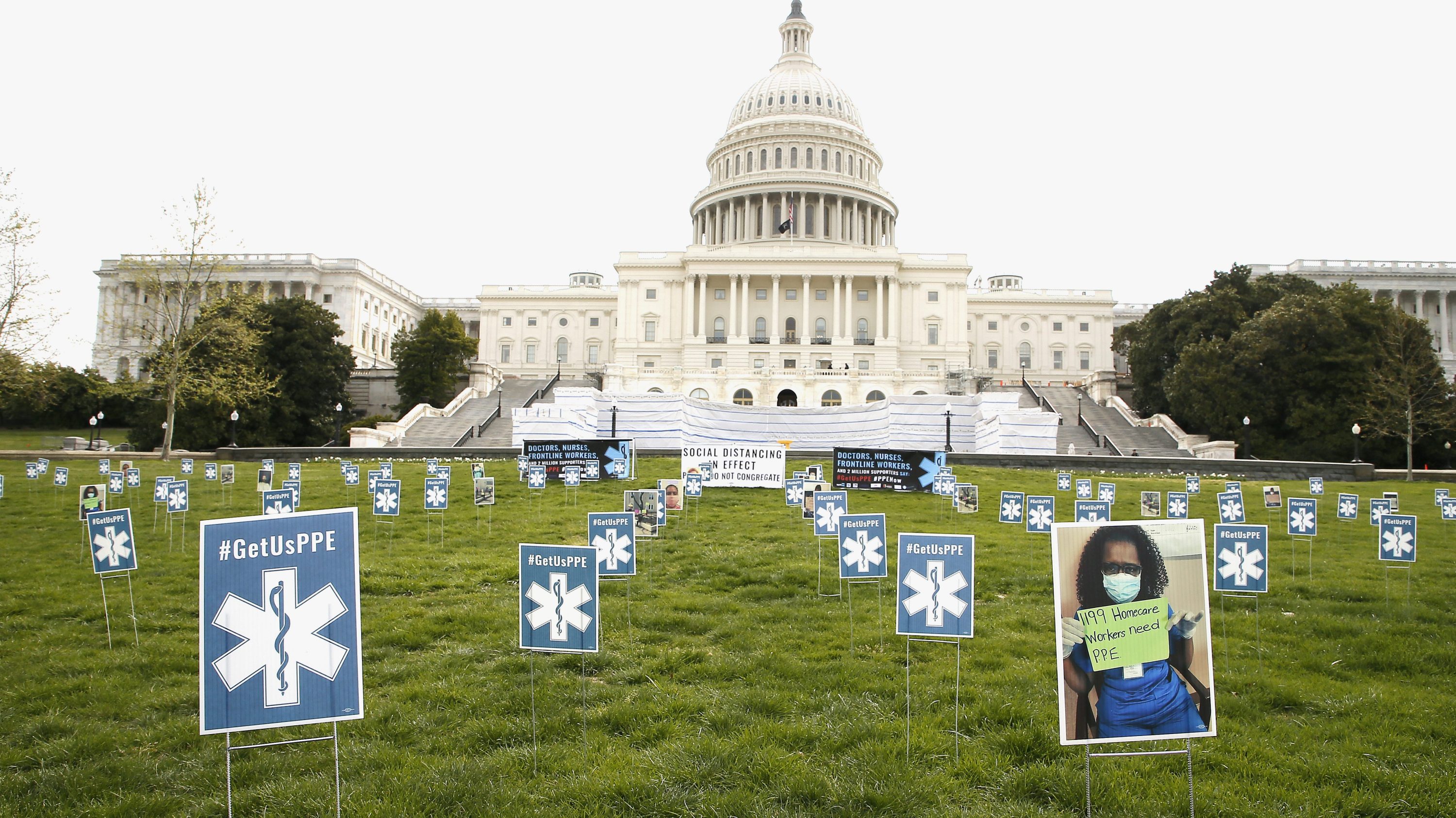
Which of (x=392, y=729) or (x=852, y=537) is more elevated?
(x=852, y=537)

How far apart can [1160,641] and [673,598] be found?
7.03 meters

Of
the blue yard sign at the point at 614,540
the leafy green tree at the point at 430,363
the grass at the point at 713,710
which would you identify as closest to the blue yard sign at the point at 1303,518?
the grass at the point at 713,710

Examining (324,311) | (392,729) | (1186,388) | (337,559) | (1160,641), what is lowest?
(392,729)

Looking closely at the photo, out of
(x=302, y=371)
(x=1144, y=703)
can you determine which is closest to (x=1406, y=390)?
(x=1144, y=703)

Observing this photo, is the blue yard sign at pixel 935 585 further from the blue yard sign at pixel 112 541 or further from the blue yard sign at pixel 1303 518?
the blue yard sign at pixel 1303 518

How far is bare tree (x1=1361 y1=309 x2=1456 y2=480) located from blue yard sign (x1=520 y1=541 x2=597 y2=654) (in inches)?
1584

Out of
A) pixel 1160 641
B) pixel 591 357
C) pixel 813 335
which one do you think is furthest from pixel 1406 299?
pixel 1160 641

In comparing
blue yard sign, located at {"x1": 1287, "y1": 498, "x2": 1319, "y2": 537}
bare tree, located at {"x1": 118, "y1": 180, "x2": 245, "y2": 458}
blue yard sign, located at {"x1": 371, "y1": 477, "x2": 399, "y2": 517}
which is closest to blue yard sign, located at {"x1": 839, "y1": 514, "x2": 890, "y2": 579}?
blue yard sign, located at {"x1": 1287, "y1": 498, "x2": 1319, "y2": 537}

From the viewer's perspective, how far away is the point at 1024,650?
916 cm

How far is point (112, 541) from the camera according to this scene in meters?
10.4

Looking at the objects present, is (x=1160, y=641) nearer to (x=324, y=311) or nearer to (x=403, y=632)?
(x=403, y=632)

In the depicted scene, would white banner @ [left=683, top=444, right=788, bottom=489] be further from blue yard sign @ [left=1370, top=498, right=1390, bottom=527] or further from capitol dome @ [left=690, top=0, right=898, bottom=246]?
capitol dome @ [left=690, top=0, right=898, bottom=246]

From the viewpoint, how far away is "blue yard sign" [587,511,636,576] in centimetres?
1060

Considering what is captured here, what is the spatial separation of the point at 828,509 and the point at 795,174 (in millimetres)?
83830
